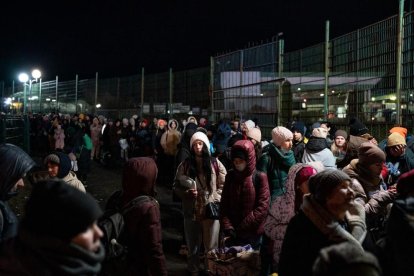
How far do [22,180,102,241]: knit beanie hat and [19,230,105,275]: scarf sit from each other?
33 mm

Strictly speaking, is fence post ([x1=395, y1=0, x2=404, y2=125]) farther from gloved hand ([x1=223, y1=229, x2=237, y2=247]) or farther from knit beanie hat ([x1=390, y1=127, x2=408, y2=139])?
gloved hand ([x1=223, y1=229, x2=237, y2=247])

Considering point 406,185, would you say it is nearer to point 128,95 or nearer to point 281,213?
point 281,213

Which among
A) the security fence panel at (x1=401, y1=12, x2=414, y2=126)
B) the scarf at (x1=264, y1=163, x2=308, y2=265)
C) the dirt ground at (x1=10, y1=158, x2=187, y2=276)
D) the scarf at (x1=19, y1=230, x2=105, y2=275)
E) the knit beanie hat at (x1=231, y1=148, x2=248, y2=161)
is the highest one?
the security fence panel at (x1=401, y1=12, x2=414, y2=126)

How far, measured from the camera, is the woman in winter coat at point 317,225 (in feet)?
10.4

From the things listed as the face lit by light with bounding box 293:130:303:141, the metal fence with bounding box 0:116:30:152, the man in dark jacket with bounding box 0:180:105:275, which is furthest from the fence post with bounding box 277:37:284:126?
the man in dark jacket with bounding box 0:180:105:275

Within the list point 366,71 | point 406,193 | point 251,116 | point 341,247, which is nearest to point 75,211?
point 341,247

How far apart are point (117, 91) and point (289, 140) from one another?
2062cm

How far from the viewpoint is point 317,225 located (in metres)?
3.25

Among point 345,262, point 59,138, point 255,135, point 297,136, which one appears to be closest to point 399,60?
point 297,136

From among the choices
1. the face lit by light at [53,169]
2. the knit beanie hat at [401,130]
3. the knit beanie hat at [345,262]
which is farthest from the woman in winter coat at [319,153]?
the knit beanie hat at [345,262]

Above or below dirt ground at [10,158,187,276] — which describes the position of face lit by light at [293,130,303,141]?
above

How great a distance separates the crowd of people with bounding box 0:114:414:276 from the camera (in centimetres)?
246

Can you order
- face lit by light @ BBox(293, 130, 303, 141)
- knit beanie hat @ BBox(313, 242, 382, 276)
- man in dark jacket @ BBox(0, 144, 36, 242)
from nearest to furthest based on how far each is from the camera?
→ knit beanie hat @ BBox(313, 242, 382, 276), man in dark jacket @ BBox(0, 144, 36, 242), face lit by light @ BBox(293, 130, 303, 141)

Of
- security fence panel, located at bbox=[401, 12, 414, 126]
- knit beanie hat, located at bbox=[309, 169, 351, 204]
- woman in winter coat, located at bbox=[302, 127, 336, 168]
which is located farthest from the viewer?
security fence panel, located at bbox=[401, 12, 414, 126]
